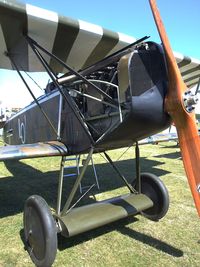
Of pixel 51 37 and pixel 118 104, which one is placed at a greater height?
pixel 51 37

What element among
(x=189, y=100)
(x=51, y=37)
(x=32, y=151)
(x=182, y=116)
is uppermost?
(x=51, y=37)

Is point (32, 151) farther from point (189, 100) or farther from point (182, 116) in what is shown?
point (189, 100)

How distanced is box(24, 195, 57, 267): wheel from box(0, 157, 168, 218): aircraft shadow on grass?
130 centimetres

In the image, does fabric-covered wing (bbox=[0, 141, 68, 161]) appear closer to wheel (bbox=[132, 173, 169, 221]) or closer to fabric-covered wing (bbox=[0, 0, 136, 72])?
wheel (bbox=[132, 173, 169, 221])

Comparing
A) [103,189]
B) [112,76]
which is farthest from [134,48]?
[103,189]

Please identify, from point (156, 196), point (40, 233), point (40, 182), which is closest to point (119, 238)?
point (156, 196)

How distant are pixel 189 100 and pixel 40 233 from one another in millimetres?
2071

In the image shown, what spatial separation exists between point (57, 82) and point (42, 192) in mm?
2710

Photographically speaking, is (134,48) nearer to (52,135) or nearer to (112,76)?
(112,76)

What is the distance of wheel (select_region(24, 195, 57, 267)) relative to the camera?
2904 mm

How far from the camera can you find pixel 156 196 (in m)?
4.12

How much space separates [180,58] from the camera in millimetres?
5355

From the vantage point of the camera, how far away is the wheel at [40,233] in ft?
9.53

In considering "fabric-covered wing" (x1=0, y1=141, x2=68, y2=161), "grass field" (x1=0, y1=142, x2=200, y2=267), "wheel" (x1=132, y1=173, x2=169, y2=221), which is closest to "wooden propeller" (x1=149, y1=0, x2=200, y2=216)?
"grass field" (x1=0, y1=142, x2=200, y2=267)
